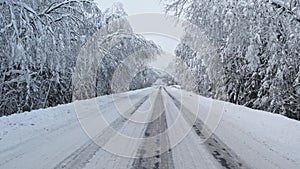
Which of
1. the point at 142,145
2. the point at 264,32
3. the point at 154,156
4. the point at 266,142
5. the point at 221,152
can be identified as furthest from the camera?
the point at 264,32

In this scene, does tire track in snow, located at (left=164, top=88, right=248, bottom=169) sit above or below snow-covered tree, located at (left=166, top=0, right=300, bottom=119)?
below

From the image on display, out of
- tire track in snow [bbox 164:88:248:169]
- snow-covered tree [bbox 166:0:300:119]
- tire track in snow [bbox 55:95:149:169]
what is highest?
snow-covered tree [bbox 166:0:300:119]

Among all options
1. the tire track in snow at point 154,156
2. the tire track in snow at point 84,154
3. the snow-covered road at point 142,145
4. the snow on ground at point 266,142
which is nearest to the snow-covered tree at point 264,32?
the snow on ground at point 266,142

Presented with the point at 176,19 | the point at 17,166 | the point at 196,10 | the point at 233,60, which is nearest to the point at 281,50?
the point at 196,10

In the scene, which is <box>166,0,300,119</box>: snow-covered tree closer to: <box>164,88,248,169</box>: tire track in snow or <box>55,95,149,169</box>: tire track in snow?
<box>164,88,248,169</box>: tire track in snow

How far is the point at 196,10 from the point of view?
1202 centimetres

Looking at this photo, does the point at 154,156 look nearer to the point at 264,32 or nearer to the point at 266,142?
the point at 266,142

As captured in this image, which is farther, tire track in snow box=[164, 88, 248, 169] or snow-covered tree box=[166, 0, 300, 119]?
snow-covered tree box=[166, 0, 300, 119]

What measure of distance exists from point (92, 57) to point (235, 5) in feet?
23.8

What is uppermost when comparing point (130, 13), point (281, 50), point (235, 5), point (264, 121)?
point (130, 13)

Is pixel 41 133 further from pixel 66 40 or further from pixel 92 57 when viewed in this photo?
pixel 92 57

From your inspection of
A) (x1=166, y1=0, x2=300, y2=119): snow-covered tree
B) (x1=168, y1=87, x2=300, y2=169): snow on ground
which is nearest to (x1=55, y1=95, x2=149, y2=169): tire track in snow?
(x1=168, y1=87, x2=300, y2=169): snow on ground

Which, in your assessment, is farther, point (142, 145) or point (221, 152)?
point (142, 145)

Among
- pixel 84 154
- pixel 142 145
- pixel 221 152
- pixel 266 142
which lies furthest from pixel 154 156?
pixel 266 142
